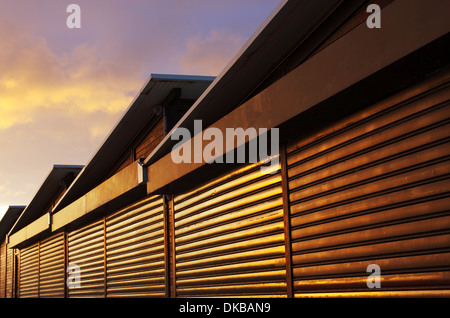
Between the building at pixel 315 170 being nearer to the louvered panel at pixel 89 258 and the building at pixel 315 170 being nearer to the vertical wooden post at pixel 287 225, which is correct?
the vertical wooden post at pixel 287 225

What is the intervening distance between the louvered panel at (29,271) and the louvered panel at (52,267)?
0.71m

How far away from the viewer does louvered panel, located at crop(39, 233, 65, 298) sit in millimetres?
20188

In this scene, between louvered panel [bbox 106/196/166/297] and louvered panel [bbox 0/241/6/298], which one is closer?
louvered panel [bbox 106/196/166/297]

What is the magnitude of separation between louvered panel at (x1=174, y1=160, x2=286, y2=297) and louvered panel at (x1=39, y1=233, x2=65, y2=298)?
33.5 feet

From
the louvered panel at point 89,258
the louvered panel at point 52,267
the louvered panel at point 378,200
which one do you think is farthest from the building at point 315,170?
the louvered panel at point 52,267

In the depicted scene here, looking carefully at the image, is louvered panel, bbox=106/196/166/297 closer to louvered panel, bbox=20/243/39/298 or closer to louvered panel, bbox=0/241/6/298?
louvered panel, bbox=20/243/39/298

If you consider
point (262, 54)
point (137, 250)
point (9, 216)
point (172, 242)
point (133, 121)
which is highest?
point (133, 121)

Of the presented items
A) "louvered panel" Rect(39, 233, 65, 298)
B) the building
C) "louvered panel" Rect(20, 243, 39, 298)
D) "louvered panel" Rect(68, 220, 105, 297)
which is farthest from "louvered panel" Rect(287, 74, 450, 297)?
"louvered panel" Rect(20, 243, 39, 298)

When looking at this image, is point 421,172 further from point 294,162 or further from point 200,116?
point 200,116

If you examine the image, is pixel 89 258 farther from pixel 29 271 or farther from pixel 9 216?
pixel 9 216

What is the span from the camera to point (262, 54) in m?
7.71

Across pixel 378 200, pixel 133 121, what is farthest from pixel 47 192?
pixel 378 200

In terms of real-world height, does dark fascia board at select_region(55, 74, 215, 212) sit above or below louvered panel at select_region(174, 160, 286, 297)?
above

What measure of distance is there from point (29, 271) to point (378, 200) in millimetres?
22207
